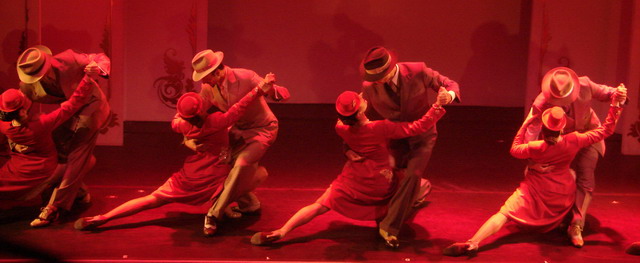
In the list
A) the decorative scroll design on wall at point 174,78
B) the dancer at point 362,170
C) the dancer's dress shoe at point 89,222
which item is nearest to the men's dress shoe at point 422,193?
the dancer at point 362,170

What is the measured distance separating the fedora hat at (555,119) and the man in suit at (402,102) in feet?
1.68

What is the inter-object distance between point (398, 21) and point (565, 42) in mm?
2019

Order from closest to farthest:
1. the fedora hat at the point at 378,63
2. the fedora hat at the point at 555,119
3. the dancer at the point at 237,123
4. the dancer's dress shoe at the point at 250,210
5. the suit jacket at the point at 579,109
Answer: the fedora hat at the point at 555,119 → the fedora hat at the point at 378,63 → the suit jacket at the point at 579,109 → the dancer at the point at 237,123 → the dancer's dress shoe at the point at 250,210

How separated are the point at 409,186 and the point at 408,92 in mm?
561

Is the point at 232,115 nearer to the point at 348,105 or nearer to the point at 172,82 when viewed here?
the point at 348,105

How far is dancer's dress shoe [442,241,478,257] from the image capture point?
3820mm

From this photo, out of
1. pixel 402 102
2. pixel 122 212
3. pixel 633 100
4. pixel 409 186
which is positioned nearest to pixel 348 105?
pixel 402 102

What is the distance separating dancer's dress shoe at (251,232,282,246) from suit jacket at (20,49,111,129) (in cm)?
140

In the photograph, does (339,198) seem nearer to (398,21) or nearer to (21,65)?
(21,65)

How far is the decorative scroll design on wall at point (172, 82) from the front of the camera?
7.57 meters

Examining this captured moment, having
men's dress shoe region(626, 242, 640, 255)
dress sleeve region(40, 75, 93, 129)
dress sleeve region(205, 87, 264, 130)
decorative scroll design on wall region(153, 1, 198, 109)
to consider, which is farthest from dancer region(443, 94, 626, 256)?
decorative scroll design on wall region(153, 1, 198, 109)

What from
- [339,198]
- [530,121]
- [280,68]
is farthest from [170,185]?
[280,68]

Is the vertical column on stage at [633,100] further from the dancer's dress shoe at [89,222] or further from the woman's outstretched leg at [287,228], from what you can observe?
the dancer's dress shoe at [89,222]

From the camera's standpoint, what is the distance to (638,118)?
7016 mm
